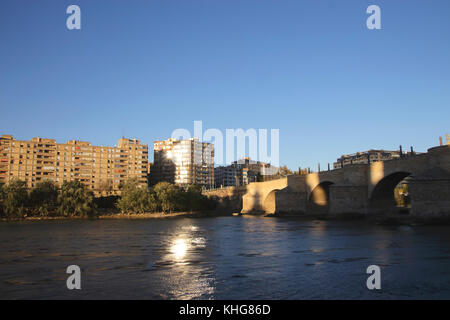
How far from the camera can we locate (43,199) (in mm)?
61562

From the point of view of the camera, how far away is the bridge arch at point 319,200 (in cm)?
5674

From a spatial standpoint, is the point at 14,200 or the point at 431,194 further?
the point at 14,200

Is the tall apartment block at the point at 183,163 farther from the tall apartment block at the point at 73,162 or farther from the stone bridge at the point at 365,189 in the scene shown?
the stone bridge at the point at 365,189

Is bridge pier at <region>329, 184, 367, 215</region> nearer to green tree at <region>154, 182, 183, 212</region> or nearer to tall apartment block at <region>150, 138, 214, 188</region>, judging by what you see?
green tree at <region>154, 182, 183, 212</region>

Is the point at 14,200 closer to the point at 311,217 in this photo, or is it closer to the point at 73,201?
the point at 73,201

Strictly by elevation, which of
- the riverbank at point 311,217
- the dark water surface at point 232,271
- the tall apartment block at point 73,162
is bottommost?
the riverbank at point 311,217

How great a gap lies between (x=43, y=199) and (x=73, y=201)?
576 centimetres

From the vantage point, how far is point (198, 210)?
7606 centimetres

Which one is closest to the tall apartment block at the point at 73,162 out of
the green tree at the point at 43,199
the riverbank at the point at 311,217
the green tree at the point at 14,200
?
the green tree at the point at 43,199

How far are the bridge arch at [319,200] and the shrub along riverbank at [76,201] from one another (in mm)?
25790

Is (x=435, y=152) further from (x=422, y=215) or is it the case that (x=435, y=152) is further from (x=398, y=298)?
(x=398, y=298)

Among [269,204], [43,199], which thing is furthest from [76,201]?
[269,204]

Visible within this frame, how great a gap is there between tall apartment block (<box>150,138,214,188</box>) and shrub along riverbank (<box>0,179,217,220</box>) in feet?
220

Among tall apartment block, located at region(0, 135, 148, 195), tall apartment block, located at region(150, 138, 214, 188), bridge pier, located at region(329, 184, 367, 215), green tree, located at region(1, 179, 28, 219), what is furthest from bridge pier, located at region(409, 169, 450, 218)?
tall apartment block, located at region(150, 138, 214, 188)
